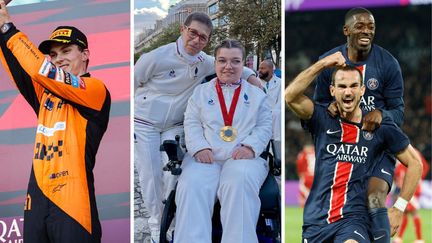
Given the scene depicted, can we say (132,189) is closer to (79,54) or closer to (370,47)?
(79,54)

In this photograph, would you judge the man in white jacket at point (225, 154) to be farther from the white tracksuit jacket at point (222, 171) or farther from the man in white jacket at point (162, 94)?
the man in white jacket at point (162, 94)

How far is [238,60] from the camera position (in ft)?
14.9

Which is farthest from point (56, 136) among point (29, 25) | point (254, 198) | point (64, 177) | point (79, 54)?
point (254, 198)

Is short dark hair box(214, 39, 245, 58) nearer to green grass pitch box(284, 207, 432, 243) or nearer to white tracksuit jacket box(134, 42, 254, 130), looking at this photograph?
white tracksuit jacket box(134, 42, 254, 130)

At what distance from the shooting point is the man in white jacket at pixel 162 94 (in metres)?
4.63

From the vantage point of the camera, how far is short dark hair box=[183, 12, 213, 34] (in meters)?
4.61

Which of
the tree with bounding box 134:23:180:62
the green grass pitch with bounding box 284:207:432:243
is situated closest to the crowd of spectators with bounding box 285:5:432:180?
the green grass pitch with bounding box 284:207:432:243

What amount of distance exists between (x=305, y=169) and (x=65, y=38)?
166 centimetres

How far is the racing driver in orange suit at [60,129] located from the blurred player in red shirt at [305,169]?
121cm

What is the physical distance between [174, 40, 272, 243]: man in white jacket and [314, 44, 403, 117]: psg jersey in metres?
0.52

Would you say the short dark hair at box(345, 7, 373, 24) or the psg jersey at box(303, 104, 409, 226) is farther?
the short dark hair at box(345, 7, 373, 24)

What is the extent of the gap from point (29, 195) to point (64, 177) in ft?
0.77

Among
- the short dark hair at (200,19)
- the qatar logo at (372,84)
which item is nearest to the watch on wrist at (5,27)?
the short dark hair at (200,19)

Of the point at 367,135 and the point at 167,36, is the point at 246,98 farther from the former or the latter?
the point at 367,135
